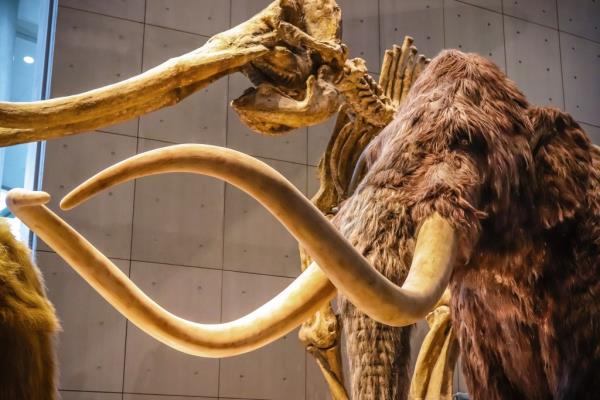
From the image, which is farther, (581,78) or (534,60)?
(581,78)

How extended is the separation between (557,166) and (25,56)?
11.9ft

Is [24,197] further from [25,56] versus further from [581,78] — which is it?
[581,78]

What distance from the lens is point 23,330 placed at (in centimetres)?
125

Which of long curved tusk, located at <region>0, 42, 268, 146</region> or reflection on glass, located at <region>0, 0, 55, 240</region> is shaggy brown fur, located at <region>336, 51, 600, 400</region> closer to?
long curved tusk, located at <region>0, 42, 268, 146</region>

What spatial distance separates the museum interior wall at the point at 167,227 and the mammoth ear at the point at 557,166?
10.0 feet

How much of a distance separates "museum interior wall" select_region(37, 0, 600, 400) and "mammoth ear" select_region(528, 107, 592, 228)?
3.06 m

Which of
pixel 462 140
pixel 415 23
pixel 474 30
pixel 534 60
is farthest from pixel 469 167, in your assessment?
pixel 534 60

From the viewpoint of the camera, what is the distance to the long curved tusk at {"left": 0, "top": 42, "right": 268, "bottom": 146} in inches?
95.9

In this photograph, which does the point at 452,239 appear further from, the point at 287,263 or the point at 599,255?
the point at 287,263

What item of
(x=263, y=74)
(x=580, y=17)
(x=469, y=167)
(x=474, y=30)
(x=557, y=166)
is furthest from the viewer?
(x=580, y=17)

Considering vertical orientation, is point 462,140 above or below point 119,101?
below

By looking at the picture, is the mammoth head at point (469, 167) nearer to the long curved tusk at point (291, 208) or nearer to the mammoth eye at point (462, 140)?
the mammoth eye at point (462, 140)

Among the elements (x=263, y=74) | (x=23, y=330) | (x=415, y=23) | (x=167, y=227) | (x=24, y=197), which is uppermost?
(x=415, y=23)

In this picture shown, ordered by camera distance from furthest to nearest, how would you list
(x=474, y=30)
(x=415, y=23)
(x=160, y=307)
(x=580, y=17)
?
(x=580, y=17)
(x=474, y=30)
(x=415, y=23)
(x=160, y=307)
